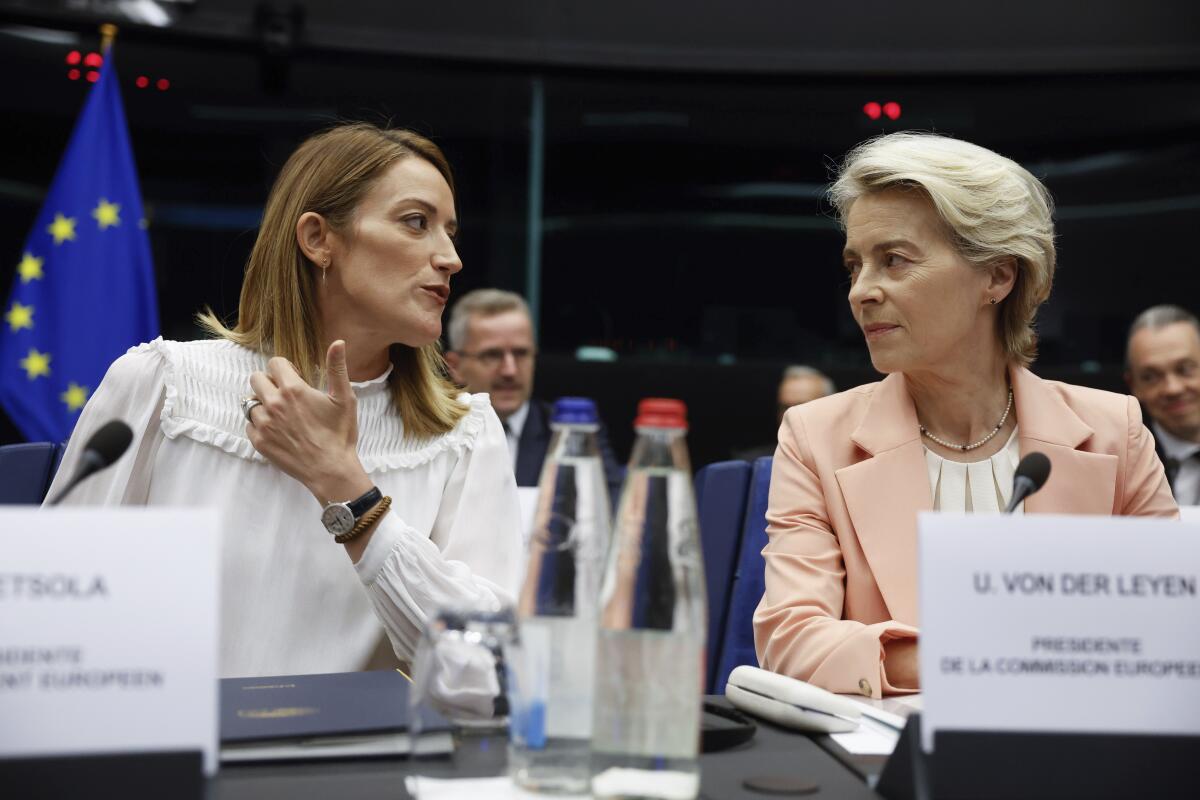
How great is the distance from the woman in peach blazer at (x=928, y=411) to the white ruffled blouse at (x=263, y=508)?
1.33 ft

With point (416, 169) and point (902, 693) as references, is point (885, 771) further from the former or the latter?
point (416, 169)

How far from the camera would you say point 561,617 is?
36.1 inches

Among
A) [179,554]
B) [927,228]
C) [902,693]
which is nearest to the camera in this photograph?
[179,554]

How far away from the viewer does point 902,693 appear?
1.44 metres

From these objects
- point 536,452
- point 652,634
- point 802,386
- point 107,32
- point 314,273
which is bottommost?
point 652,634

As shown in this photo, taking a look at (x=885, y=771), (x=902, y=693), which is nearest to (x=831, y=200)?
(x=902, y=693)

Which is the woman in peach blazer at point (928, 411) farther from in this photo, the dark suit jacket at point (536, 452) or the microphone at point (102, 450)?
the dark suit jacket at point (536, 452)

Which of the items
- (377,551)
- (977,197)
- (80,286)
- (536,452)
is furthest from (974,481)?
(80,286)

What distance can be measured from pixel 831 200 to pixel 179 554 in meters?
1.30

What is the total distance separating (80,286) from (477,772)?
3933 millimetres

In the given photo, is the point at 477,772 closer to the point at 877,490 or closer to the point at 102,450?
the point at 102,450

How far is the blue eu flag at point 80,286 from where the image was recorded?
437 centimetres

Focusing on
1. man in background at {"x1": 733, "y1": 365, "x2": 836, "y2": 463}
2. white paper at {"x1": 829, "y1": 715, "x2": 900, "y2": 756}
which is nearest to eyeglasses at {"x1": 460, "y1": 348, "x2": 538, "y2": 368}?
man in background at {"x1": 733, "y1": 365, "x2": 836, "y2": 463}

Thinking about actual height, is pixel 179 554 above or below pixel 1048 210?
below
